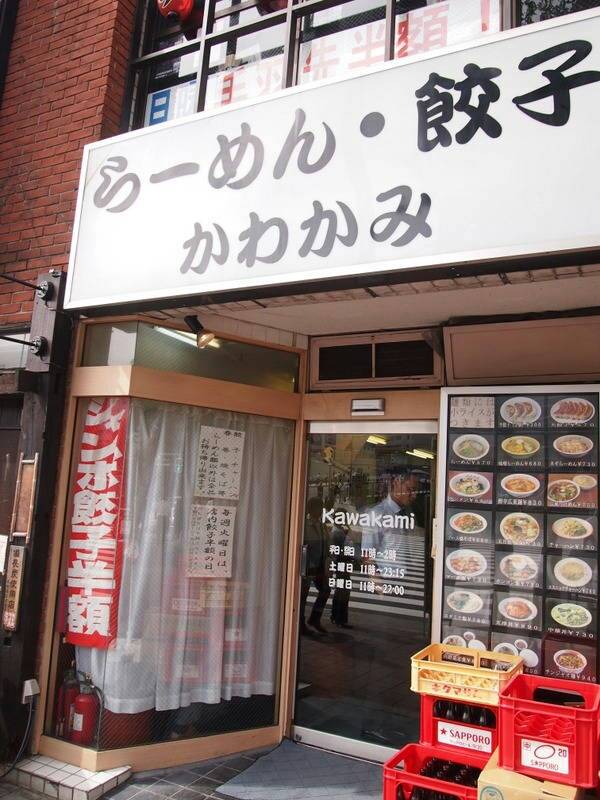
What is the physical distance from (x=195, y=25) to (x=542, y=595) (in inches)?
211

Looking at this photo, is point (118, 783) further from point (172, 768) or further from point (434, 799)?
point (434, 799)

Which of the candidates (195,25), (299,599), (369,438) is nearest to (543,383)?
(369,438)

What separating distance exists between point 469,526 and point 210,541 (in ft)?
6.50

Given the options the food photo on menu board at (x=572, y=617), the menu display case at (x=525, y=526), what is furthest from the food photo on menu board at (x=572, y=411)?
the food photo on menu board at (x=572, y=617)

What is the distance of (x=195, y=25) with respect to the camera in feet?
18.1

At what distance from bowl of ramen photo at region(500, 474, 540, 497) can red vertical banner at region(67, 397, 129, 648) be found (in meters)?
2.77

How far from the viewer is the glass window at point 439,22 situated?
4.35 metres

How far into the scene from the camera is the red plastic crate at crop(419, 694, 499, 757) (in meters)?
3.39

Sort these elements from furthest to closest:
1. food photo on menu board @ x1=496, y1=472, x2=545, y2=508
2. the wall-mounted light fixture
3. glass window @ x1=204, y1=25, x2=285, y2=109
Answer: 1. glass window @ x1=204, y1=25, x2=285, y2=109
2. the wall-mounted light fixture
3. food photo on menu board @ x1=496, y1=472, x2=545, y2=508

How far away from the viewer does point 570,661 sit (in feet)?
13.1

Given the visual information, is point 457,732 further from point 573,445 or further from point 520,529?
point 573,445

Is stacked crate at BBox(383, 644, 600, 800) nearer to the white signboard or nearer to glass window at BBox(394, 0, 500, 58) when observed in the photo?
the white signboard

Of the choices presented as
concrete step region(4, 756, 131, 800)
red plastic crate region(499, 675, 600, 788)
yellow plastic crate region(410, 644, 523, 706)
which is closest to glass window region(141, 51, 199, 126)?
yellow plastic crate region(410, 644, 523, 706)

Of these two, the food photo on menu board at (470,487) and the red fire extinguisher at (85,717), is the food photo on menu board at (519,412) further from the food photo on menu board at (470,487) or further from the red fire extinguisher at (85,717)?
the red fire extinguisher at (85,717)
